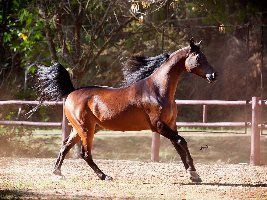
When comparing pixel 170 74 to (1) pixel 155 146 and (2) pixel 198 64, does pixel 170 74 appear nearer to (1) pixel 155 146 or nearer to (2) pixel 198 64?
(2) pixel 198 64

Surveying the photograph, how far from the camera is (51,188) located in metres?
7.66

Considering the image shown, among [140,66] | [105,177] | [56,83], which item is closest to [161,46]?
[56,83]

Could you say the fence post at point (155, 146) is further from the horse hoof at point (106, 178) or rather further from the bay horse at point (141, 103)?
the horse hoof at point (106, 178)

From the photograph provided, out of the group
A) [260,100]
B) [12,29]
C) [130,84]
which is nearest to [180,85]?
[12,29]

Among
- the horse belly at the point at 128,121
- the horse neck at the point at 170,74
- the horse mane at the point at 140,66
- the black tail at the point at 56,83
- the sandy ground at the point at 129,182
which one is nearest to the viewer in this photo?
the sandy ground at the point at 129,182

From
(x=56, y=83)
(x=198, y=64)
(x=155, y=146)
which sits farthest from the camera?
(x=155, y=146)

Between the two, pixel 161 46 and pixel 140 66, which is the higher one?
pixel 140 66

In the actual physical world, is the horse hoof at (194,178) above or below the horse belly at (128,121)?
below

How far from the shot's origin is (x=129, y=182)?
8367 mm

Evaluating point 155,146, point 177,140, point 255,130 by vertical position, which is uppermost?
point 177,140

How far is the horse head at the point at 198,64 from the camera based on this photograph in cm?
848

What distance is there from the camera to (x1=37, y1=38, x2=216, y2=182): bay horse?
27.8 feet

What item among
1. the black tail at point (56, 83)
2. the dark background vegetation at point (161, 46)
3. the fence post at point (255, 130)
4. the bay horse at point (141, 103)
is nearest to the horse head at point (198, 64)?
the bay horse at point (141, 103)

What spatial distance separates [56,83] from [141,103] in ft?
5.57
